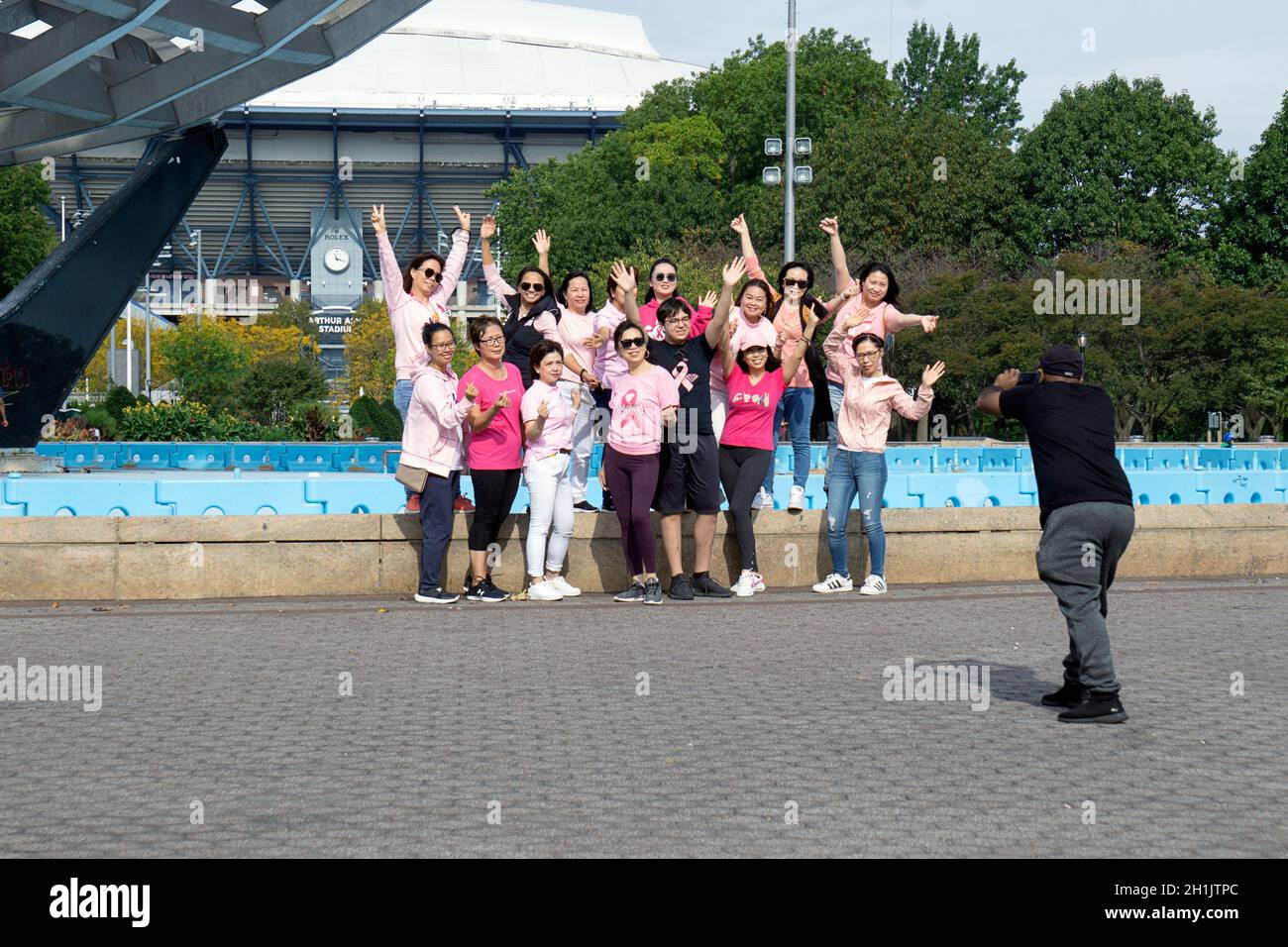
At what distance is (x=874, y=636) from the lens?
9945mm

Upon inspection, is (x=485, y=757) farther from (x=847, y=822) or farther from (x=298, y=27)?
(x=298, y=27)

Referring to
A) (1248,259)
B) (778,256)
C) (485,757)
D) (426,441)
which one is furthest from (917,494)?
(1248,259)

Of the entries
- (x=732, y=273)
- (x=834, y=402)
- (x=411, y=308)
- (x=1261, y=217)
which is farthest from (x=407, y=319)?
(x=1261, y=217)

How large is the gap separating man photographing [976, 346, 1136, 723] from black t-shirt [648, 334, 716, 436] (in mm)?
4363

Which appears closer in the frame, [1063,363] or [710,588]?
[1063,363]

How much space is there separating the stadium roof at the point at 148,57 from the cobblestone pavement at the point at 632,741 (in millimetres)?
8838

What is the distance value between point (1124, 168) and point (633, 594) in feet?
170

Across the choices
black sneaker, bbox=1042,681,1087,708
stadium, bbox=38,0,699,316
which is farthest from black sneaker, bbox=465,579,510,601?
stadium, bbox=38,0,699,316

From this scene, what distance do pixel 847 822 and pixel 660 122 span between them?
62483mm

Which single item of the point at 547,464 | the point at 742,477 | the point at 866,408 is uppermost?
the point at 866,408

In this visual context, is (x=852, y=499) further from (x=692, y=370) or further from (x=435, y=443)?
(x=435, y=443)

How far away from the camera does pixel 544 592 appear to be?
11.9m

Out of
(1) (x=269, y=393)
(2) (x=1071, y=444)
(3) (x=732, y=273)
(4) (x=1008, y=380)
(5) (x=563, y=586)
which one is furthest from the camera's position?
(1) (x=269, y=393)

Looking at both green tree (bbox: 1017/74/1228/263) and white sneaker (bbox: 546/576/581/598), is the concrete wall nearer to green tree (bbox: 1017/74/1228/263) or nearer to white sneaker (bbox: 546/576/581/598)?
white sneaker (bbox: 546/576/581/598)
